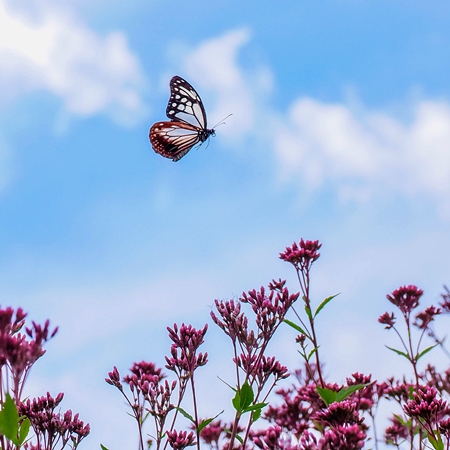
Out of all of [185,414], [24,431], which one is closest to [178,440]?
[185,414]

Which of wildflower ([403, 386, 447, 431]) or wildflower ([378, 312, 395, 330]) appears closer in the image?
wildflower ([403, 386, 447, 431])

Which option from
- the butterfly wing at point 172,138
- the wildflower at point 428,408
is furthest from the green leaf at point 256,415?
the butterfly wing at point 172,138

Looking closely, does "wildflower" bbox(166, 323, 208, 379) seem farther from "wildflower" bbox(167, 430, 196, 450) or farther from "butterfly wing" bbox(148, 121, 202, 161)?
"butterfly wing" bbox(148, 121, 202, 161)

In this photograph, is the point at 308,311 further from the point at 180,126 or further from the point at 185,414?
the point at 180,126

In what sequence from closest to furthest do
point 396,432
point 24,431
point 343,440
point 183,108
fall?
1. point 343,440
2. point 24,431
3. point 396,432
4. point 183,108

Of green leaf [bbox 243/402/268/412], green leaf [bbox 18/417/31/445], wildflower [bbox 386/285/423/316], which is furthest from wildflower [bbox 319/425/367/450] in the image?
wildflower [bbox 386/285/423/316]

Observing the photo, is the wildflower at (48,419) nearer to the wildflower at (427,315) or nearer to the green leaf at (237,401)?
the green leaf at (237,401)

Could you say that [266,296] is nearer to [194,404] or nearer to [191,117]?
[194,404]
